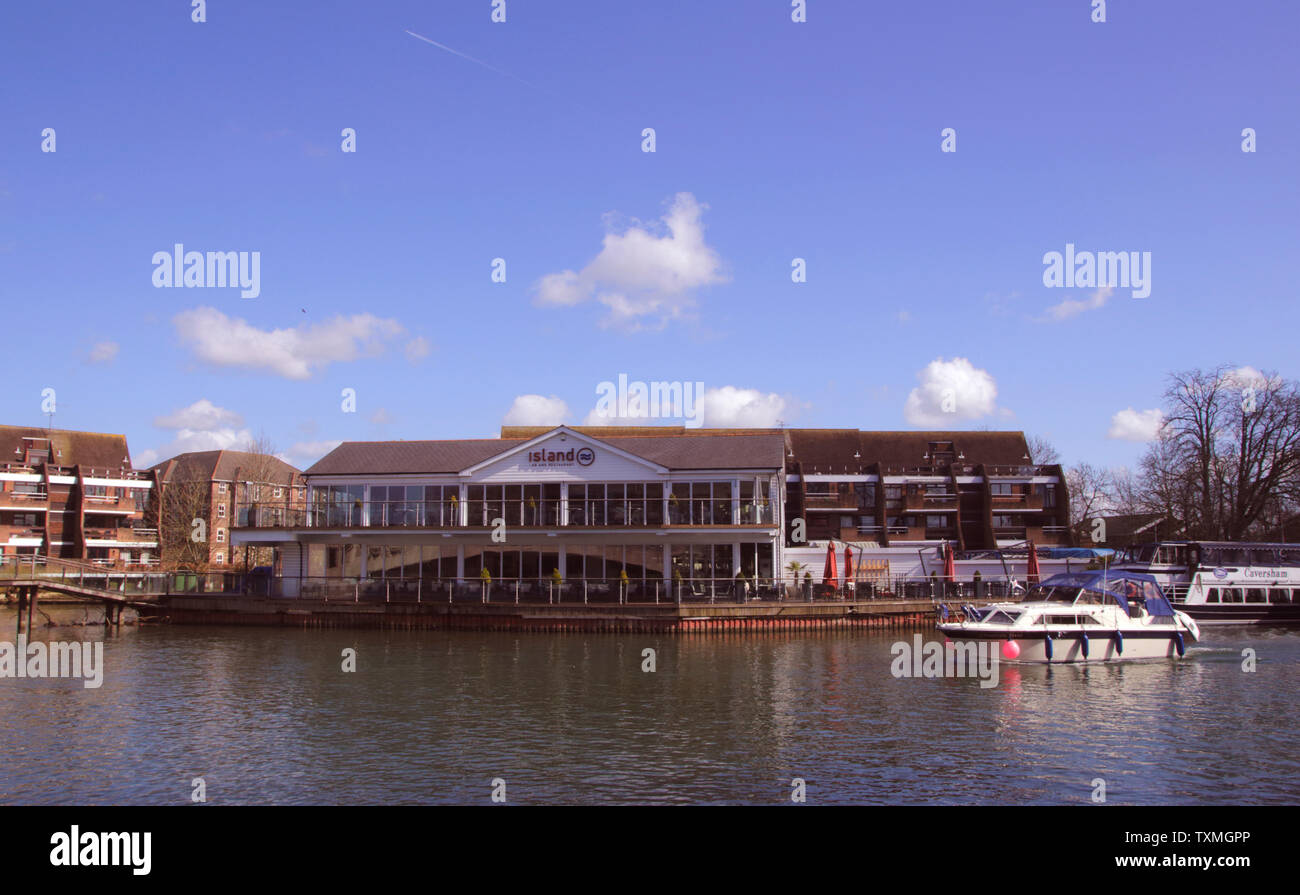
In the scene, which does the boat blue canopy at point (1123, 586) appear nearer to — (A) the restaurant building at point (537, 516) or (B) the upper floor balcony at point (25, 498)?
(A) the restaurant building at point (537, 516)

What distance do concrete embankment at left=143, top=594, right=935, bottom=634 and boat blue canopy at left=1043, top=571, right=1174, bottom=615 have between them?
9.30m

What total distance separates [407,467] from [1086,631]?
29259 millimetres

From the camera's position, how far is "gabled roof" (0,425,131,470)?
229ft

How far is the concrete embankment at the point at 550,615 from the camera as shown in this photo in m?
38.8

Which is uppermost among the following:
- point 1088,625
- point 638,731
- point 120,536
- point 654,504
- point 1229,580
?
point 654,504

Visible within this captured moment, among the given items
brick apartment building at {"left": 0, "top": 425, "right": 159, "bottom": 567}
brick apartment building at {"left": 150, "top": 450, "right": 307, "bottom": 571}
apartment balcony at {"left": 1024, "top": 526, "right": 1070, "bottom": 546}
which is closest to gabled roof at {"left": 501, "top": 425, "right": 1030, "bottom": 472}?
apartment balcony at {"left": 1024, "top": 526, "right": 1070, "bottom": 546}

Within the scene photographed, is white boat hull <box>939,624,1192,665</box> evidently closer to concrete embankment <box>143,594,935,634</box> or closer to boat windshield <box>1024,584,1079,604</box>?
boat windshield <box>1024,584,1079,604</box>

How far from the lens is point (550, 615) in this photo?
3931cm

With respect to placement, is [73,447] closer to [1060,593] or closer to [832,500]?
[832,500]

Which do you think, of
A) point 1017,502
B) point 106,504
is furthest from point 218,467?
point 1017,502

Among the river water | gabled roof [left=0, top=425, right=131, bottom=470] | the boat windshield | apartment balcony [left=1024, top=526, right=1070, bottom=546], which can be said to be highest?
gabled roof [left=0, top=425, right=131, bottom=470]

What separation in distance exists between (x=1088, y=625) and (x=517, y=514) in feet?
76.7
